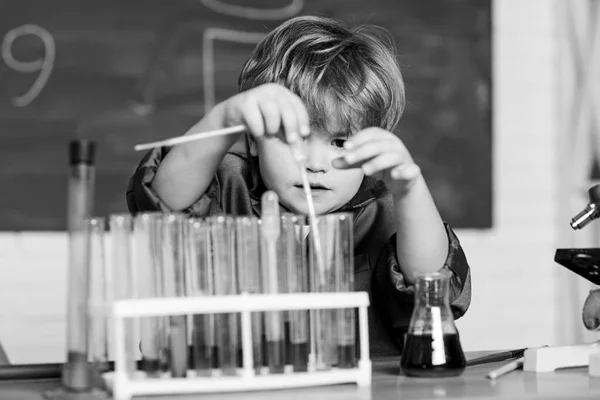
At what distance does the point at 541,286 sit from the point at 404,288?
2173 mm

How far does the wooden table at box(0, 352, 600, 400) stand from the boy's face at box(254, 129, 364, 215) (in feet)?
1.12

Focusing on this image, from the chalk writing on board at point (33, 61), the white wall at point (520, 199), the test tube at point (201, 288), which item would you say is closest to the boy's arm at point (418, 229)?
the test tube at point (201, 288)

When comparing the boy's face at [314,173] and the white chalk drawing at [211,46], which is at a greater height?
the white chalk drawing at [211,46]

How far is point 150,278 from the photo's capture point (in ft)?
3.00

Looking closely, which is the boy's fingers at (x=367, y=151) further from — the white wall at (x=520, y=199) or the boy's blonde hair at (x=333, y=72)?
the white wall at (x=520, y=199)

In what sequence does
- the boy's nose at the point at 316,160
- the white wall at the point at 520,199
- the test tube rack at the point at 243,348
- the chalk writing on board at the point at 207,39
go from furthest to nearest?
the white wall at the point at 520,199
the chalk writing on board at the point at 207,39
the boy's nose at the point at 316,160
the test tube rack at the point at 243,348

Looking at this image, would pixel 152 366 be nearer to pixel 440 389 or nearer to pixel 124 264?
pixel 124 264

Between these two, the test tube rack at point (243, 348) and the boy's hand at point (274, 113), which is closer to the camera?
the test tube rack at point (243, 348)

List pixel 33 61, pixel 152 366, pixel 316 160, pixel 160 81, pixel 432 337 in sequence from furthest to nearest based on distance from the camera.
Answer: pixel 160 81
pixel 33 61
pixel 316 160
pixel 432 337
pixel 152 366

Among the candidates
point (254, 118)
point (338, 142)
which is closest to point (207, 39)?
point (338, 142)

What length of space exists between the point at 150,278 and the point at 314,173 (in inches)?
17.4

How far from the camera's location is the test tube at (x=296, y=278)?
3.05 feet

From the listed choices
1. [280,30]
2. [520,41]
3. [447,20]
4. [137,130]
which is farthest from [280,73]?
[520,41]

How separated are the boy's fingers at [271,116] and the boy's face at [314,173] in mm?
229
